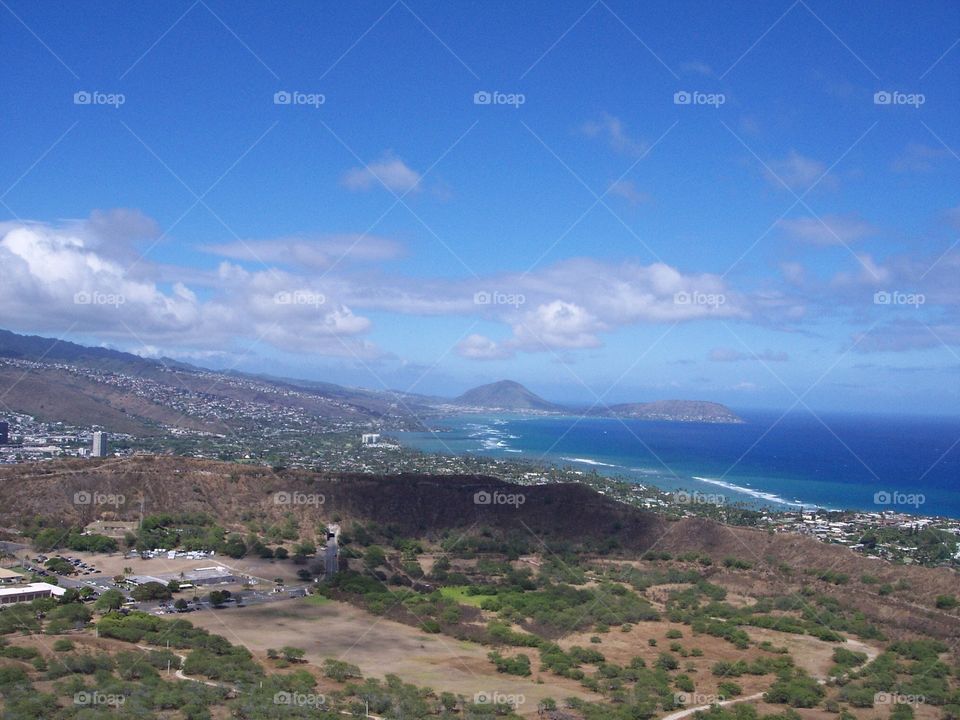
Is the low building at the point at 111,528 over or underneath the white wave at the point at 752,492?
underneath

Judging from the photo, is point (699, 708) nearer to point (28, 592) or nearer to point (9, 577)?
point (28, 592)

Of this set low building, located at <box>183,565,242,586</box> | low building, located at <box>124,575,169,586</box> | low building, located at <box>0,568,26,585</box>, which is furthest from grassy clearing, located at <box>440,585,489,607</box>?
low building, located at <box>0,568,26,585</box>

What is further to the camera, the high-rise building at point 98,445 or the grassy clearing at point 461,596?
the high-rise building at point 98,445

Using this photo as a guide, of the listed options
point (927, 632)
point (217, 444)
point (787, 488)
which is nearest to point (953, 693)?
point (927, 632)

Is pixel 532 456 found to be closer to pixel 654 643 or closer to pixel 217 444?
pixel 217 444

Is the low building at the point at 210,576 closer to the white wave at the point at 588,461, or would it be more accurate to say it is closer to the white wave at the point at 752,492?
the white wave at the point at 752,492

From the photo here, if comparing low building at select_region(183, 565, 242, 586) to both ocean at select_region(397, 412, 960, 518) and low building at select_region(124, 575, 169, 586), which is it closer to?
low building at select_region(124, 575, 169, 586)

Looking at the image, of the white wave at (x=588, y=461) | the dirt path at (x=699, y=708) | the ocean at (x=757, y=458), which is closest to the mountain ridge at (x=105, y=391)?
the ocean at (x=757, y=458)

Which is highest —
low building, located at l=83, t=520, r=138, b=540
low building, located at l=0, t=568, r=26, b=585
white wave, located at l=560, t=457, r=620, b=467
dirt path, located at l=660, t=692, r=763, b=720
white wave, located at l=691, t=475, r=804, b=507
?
white wave, located at l=560, t=457, r=620, b=467
